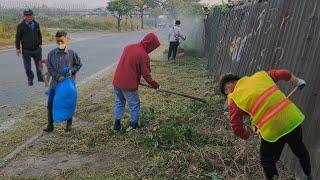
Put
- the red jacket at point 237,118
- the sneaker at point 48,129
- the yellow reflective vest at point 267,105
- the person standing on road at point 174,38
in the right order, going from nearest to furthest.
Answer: the yellow reflective vest at point 267,105, the red jacket at point 237,118, the sneaker at point 48,129, the person standing on road at point 174,38

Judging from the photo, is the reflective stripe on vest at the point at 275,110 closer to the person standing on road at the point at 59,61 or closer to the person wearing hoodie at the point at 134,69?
the person wearing hoodie at the point at 134,69

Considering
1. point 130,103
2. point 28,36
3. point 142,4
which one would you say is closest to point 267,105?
point 130,103

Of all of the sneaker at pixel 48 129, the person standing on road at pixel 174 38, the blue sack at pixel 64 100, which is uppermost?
the blue sack at pixel 64 100

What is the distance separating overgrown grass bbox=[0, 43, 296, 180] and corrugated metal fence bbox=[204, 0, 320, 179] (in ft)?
2.28

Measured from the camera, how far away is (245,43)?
9453mm

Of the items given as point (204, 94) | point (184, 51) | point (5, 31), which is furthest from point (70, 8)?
point (204, 94)

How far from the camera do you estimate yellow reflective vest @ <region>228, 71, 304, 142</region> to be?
437 cm

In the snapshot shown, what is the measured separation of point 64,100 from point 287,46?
330 cm

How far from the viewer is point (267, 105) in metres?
4.39

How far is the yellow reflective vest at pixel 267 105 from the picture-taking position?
4.37 m

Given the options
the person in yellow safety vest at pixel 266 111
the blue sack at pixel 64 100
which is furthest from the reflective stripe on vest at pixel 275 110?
the blue sack at pixel 64 100

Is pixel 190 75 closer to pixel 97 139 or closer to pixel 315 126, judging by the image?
pixel 97 139

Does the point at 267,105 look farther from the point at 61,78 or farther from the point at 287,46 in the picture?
the point at 61,78

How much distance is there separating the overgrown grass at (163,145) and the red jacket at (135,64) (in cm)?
71
